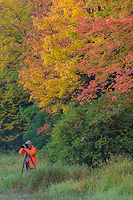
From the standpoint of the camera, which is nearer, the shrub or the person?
the person

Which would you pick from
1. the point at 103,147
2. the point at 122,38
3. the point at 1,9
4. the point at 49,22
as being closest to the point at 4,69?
the point at 1,9

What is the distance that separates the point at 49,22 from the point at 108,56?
519 cm

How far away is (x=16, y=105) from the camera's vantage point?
19281 mm

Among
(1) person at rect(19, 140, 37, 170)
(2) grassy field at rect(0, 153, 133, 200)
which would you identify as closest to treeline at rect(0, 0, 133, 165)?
(2) grassy field at rect(0, 153, 133, 200)

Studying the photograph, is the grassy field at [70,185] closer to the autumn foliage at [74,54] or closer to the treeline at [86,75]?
the treeline at [86,75]

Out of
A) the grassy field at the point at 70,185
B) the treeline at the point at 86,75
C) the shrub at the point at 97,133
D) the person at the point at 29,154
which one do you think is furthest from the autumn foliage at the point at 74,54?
the grassy field at the point at 70,185

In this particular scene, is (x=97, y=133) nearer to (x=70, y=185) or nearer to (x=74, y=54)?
(x=70, y=185)

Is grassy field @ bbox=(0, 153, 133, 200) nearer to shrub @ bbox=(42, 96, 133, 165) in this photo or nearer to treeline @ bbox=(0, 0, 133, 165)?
shrub @ bbox=(42, 96, 133, 165)

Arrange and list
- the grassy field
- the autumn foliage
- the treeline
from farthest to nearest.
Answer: the autumn foliage → the treeline → the grassy field

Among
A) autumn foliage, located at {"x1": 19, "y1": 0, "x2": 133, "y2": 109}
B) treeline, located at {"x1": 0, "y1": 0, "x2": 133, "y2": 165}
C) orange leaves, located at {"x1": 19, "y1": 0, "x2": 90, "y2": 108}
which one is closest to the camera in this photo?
treeline, located at {"x1": 0, "y1": 0, "x2": 133, "y2": 165}

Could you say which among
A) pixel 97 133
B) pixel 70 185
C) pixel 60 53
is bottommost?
pixel 70 185

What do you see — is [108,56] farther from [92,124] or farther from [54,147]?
[54,147]

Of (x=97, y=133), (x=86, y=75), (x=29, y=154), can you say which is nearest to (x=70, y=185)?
(x=29, y=154)

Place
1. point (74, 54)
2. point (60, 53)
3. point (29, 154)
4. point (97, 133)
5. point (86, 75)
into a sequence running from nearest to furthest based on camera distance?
point (29, 154) < point (97, 133) < point (60, 53) < point (74, 54) < point (86, 75)
